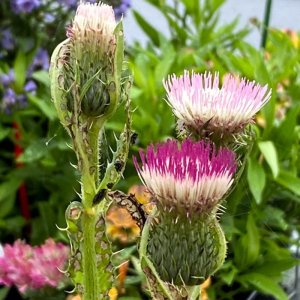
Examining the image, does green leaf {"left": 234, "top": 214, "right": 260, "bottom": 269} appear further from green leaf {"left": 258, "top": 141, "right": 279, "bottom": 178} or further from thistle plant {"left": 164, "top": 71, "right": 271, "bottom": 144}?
thistle plant {"left": 164, "top": 71, "right": 271, "bottom": 144}

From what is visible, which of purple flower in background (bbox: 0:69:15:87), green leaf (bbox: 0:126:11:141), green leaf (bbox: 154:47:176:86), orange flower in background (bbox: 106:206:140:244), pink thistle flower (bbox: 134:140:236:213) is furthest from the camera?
purple flower in background (bbox: 0:69:15:87)

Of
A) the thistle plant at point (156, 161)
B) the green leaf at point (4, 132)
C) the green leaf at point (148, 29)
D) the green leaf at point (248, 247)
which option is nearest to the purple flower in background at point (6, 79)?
the green leaf at point (4, 132)

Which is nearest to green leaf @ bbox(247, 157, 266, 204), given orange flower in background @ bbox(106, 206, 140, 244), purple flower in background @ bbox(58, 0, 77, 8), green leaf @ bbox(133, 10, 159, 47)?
orange flower in background @ bbox(106, 206, 140, 244)

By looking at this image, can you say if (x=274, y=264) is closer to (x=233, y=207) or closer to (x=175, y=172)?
(x=233, y=207)

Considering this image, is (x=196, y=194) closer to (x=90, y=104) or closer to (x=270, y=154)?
(x=90, y=104)

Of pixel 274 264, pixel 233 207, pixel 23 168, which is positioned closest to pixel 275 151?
pixel 274 264

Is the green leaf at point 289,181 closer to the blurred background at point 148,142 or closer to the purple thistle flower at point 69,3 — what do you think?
the blurred background at point 148,142
